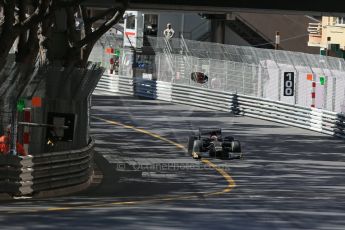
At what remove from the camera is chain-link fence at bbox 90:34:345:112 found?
1665 inches

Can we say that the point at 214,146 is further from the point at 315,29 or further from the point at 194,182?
the point at 315,29

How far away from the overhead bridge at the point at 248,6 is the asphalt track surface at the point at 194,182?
4422mm

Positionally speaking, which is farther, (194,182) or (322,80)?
(322,80)

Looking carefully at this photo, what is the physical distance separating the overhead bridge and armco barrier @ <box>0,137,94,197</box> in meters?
9.93

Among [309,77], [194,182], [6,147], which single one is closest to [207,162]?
[194,182]

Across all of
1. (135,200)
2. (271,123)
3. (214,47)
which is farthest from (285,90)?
(135,200)

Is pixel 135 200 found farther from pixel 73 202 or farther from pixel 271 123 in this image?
pixel 271 123

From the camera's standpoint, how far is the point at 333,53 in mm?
67500

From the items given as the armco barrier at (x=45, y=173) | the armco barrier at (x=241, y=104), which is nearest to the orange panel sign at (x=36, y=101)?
the armco barrier at (x=45, y=173)

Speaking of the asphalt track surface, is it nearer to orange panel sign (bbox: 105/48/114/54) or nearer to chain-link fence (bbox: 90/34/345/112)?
→ chain-link fence (bbox: 90/34/345/112)

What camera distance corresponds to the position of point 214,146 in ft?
102

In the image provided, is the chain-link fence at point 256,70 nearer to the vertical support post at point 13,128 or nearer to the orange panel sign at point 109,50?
the orange panel sign at point 109,50

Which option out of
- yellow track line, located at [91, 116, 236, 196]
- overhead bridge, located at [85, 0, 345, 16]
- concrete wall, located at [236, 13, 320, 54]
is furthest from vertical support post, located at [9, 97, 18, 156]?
concrete wall, located at [236, 13, 320, 54]

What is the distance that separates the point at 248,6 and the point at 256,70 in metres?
12.3
